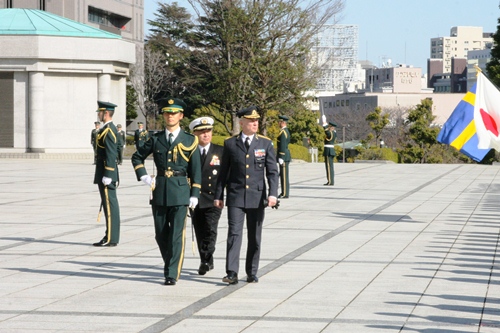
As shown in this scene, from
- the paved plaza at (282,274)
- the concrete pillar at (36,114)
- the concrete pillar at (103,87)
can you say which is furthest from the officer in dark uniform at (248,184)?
the concrete pillar at (103,87)

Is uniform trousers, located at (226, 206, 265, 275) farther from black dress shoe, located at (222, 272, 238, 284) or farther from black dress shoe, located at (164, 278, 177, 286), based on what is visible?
black dress shoe, located at (164, 278, 177, 286)

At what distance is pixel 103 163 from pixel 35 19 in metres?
30.3

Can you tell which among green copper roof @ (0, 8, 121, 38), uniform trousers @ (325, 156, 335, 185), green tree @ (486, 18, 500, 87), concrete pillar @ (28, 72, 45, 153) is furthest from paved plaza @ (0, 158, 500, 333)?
green tree @ (486, 18, 500, 87)

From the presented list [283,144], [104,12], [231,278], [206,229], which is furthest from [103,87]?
[104,12]

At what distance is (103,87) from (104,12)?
43457 mm

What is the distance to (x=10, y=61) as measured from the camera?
39219mm

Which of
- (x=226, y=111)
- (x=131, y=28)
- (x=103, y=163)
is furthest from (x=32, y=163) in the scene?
(x=131, y=28)

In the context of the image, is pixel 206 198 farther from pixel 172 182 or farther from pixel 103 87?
pixel 103 87

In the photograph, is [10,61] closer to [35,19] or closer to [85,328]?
[35,19]

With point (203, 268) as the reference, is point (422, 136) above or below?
above

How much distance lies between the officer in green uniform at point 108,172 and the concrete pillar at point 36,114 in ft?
85.8

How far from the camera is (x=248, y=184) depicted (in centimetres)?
990

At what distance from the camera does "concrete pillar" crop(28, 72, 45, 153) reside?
38.5 metres

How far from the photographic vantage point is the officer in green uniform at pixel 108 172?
41.9 ft
